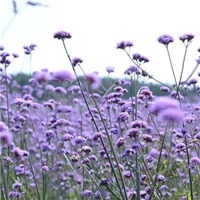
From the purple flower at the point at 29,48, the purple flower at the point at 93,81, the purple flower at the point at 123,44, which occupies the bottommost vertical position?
the purple flower at the point at 29,48

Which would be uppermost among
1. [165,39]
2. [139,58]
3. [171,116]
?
[171,116]

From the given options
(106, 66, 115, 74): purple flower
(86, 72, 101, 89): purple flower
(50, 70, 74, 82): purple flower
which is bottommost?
(106, 66, 115, 74): purple flower

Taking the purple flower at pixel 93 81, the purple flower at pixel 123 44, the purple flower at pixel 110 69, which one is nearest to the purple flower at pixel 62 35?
the purple flower at pixel 123 44

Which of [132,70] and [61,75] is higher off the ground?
[61,75]

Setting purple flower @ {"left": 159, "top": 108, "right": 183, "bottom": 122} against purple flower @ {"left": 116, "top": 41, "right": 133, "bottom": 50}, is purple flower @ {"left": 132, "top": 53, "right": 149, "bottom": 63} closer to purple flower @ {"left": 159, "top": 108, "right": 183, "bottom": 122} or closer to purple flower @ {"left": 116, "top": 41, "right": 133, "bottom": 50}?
purple flower @ {"left": 116, "top": 41, "right": 133, "bottom": 50}

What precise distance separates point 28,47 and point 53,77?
2704mm

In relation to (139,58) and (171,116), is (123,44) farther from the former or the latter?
(171,116)

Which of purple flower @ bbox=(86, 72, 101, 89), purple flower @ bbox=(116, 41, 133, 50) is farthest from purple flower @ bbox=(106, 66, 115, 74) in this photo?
purple flower @ bbox=(86, 72, 101, 89)

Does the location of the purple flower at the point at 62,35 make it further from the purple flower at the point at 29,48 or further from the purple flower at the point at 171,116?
the purple flower at the point at 29,48

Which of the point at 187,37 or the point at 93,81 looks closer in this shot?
the point at 93,81

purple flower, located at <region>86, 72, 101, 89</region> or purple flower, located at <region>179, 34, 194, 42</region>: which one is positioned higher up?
purple flower, located at <region>86, 72, 101, 89</region>

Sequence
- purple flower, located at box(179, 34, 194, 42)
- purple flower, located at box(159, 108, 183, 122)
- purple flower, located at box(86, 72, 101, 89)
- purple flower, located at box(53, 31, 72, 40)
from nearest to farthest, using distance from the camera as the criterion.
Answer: purple flower, located at box(159, 108, 183, 122)
purple flower, located at box(86, 72, 101, 89)
purple flower, located at box(53, 31, 72, 40)
purple flower, located at box(179, 34, 194, 42)

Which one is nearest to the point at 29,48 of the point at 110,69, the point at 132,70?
the point at 110,69

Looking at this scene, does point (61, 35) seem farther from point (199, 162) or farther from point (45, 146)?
point (45, 146)
